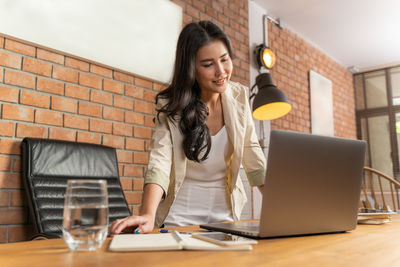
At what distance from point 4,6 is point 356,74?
561 centimetres

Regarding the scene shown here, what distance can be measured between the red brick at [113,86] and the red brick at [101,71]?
0.13ft

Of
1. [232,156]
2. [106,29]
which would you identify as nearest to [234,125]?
[232,156]

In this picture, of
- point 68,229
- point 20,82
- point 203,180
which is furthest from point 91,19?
point 68,229

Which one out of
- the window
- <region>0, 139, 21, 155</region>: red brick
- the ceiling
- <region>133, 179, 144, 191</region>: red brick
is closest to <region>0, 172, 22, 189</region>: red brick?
<region>0, 139, 21, 155</region>: red brick

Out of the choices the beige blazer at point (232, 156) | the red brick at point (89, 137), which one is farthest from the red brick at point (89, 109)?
the beige blazer at point (232, 156)

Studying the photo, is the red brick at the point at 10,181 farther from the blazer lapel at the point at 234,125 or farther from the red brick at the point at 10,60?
the blazer lapel at the point at 234,125

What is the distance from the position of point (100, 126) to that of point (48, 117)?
34 centimetres

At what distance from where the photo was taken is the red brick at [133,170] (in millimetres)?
2352

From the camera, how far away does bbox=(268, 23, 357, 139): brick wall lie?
13.7 feet

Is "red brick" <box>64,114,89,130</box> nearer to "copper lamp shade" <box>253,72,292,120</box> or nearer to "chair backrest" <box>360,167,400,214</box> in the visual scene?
"copper lamp shade" <box>253,72,292,120</box>

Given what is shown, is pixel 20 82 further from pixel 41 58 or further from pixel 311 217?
pixel 311 217

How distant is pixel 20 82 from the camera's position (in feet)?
6.17

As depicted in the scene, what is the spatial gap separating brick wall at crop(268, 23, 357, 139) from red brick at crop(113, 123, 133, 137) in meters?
1.97

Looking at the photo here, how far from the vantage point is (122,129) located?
2.35 m
